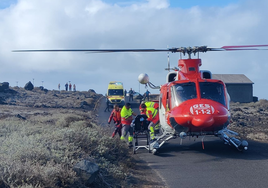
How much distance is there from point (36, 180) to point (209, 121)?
5.95 meters

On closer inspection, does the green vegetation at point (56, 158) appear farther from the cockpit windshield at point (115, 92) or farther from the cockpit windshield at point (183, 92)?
the cockpit windshield at point (115, 92)

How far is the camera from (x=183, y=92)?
1134 centimetres

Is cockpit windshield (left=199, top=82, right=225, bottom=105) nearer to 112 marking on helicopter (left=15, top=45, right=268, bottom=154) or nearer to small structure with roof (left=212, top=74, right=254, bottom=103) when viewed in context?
112 marking on helicopter (left=15, top=45, right=268, bottom=154)

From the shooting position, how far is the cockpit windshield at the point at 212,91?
11164mm

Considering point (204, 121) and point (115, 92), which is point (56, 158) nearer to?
point (204, 121)

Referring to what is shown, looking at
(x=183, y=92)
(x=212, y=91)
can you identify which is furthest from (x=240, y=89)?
(x=183, y=92)

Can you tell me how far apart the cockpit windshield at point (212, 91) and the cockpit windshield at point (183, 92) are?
31 cm

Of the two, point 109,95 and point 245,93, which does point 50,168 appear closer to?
point 109,95

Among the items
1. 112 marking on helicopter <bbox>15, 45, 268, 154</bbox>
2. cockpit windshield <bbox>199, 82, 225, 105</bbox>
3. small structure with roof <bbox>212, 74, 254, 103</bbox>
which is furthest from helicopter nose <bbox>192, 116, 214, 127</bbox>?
small structure with roof <bbox>212, 74, 254, 103</bbox>

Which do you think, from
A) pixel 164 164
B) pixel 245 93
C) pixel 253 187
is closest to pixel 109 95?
pixel 245 93

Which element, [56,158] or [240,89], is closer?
[56,158]

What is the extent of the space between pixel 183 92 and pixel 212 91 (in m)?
1.01

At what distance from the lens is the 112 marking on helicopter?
33.7 ft

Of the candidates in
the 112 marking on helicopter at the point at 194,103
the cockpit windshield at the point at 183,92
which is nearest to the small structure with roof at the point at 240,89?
the 112 marking on helicopter at the point at 194,103
